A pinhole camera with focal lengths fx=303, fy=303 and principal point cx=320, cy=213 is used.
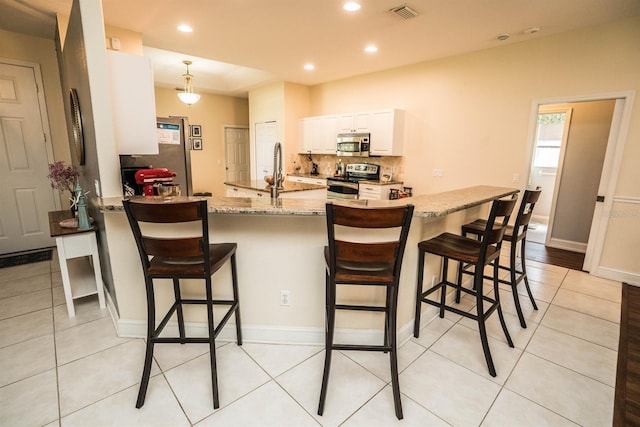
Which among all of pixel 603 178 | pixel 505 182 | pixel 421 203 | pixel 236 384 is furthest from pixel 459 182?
pixel 236 384

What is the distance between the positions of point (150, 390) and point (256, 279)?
857 mm

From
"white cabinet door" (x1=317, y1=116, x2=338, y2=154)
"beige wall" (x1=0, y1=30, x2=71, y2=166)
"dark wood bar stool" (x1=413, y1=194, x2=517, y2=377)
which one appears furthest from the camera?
"white cabinet door" (x1=317, y1=116, x2=338, y2=154)

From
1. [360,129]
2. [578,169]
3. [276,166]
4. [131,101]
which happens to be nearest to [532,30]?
[578,169]

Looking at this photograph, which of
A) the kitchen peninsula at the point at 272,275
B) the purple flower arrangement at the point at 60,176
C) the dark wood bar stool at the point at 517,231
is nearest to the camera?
the kitchen peninsula at the point at 272,275

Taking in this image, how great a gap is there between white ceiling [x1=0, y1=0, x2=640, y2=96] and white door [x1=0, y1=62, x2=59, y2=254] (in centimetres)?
67

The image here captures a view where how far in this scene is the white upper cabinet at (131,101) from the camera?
7.31 feet

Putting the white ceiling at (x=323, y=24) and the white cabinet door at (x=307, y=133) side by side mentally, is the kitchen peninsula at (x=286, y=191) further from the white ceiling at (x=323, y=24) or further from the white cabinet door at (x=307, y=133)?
the white cabinet door at (x=307, y=133)

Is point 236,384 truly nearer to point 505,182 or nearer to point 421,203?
point 421,203

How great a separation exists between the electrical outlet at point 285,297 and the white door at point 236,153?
6.77 m

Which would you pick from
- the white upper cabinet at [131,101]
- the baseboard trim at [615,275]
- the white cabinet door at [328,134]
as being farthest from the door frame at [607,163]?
the white upper cabinet at [131,101]

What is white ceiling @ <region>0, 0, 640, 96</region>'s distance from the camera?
2.87 metres

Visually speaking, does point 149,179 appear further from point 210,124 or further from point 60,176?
point 210,124

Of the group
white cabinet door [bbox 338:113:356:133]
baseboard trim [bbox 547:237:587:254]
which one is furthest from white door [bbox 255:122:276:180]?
baseboard trim [bbox 547:237:587:254]

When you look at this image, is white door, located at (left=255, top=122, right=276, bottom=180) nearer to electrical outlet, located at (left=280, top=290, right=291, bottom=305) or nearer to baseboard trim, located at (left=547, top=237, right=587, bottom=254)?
electrical outlet, located at (left=280, top=290, right=291, bottom=305)
